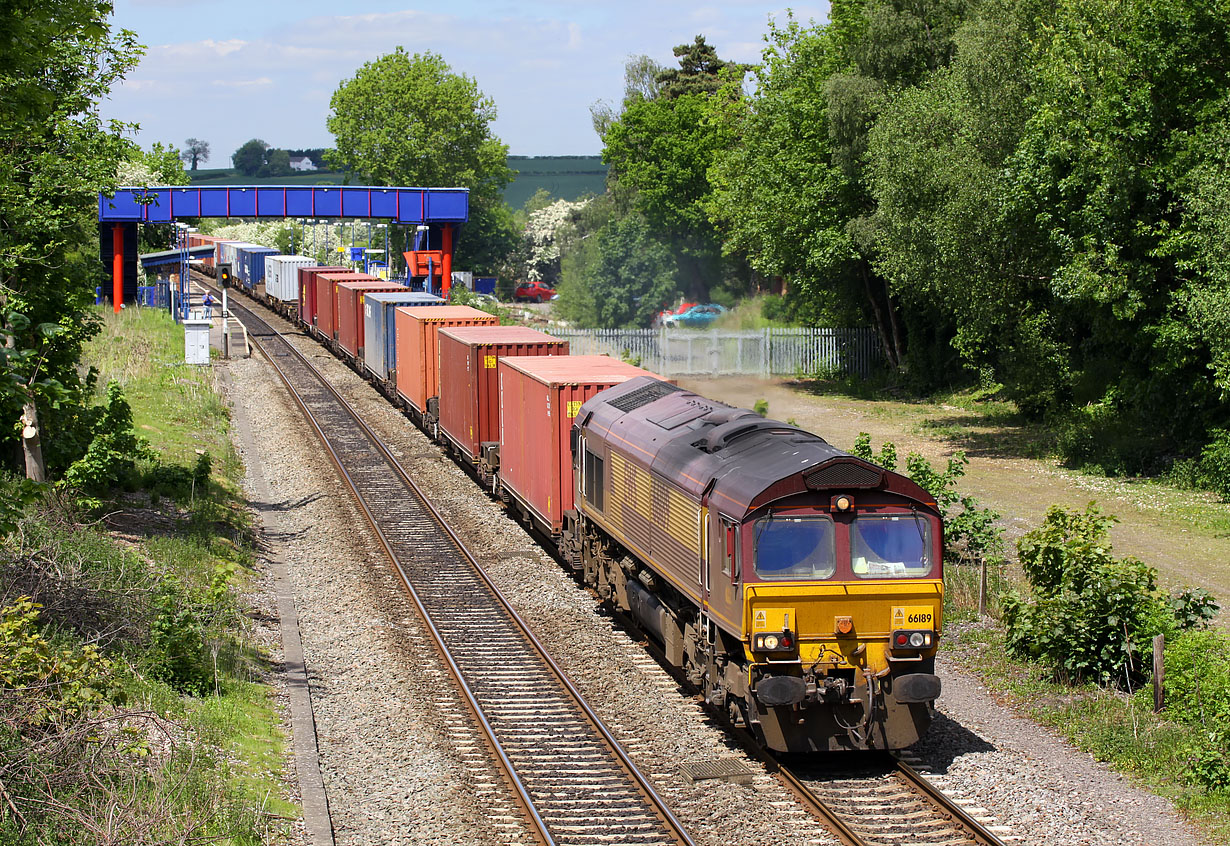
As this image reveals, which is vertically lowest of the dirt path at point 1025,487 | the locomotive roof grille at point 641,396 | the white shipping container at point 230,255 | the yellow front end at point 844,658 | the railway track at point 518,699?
the railway track at point 518,699

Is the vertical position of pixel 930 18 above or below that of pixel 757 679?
above

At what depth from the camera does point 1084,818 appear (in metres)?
11.0

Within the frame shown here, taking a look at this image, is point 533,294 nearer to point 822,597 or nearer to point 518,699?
point 518,699

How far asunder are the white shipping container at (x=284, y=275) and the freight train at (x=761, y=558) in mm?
45379

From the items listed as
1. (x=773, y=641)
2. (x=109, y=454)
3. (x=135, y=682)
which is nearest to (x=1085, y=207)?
(x=773, y=641)

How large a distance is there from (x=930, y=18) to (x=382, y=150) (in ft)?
219

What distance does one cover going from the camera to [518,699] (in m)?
14.5

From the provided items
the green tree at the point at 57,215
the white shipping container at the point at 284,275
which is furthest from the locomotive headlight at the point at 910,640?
the white shipping container at the point at 284,275

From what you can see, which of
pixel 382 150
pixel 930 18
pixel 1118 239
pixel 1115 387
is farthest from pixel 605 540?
pixel 382 150

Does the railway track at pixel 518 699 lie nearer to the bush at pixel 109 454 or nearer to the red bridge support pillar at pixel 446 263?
the bush at pixel 109 454

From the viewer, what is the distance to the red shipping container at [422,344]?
102ft

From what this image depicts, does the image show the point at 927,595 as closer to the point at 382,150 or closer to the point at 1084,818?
the point at 1084,818

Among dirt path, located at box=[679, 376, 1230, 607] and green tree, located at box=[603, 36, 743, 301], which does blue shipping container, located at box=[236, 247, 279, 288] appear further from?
dirt path, located at box=[679, 376, 1230, 607]

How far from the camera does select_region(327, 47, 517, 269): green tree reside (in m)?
97.1
